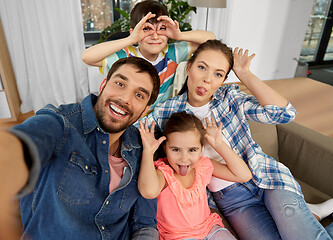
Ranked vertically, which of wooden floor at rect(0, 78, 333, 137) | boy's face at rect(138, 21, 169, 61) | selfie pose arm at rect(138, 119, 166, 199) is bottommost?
wooden floor at rect(0, 78, 333, 137)

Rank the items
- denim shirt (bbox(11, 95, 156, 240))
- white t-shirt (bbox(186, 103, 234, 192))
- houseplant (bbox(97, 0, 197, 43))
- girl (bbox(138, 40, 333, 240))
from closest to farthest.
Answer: denim shirt (bbox(11, 95, 156, 240)), girl (bbox(138, 40, 333, 240)), white t-shirt (bbox(186, 103, 234, 192)), houseplant (bbox(97, 0, 197, 43))

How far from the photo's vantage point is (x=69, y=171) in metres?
0.80

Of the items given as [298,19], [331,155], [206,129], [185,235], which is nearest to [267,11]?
[298,19]

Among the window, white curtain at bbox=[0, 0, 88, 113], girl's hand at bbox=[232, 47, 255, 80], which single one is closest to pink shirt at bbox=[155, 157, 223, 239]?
girl's hand at bbox=[232, 47, 255, 80]

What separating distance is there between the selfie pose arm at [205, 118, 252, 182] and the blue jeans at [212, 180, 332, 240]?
0.12 m

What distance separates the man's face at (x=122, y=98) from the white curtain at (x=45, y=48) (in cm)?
229

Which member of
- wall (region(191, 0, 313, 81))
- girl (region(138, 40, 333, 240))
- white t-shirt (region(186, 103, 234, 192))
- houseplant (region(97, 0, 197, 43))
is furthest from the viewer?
wall (region(191, 0, 313, 81))

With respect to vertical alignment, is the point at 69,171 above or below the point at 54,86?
above

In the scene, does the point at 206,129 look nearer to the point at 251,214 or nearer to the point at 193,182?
the point at 193,182

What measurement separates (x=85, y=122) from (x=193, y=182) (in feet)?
1.79

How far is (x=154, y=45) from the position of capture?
4.58 ft

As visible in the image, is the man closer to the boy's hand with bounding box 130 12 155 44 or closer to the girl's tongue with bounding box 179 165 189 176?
the girl's tongue with bounding box 179 165 189 176

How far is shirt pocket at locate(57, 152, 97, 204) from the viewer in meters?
0.80

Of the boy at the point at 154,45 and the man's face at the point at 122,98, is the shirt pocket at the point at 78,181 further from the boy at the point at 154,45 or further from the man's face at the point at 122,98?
the boy at the point at 154,45
